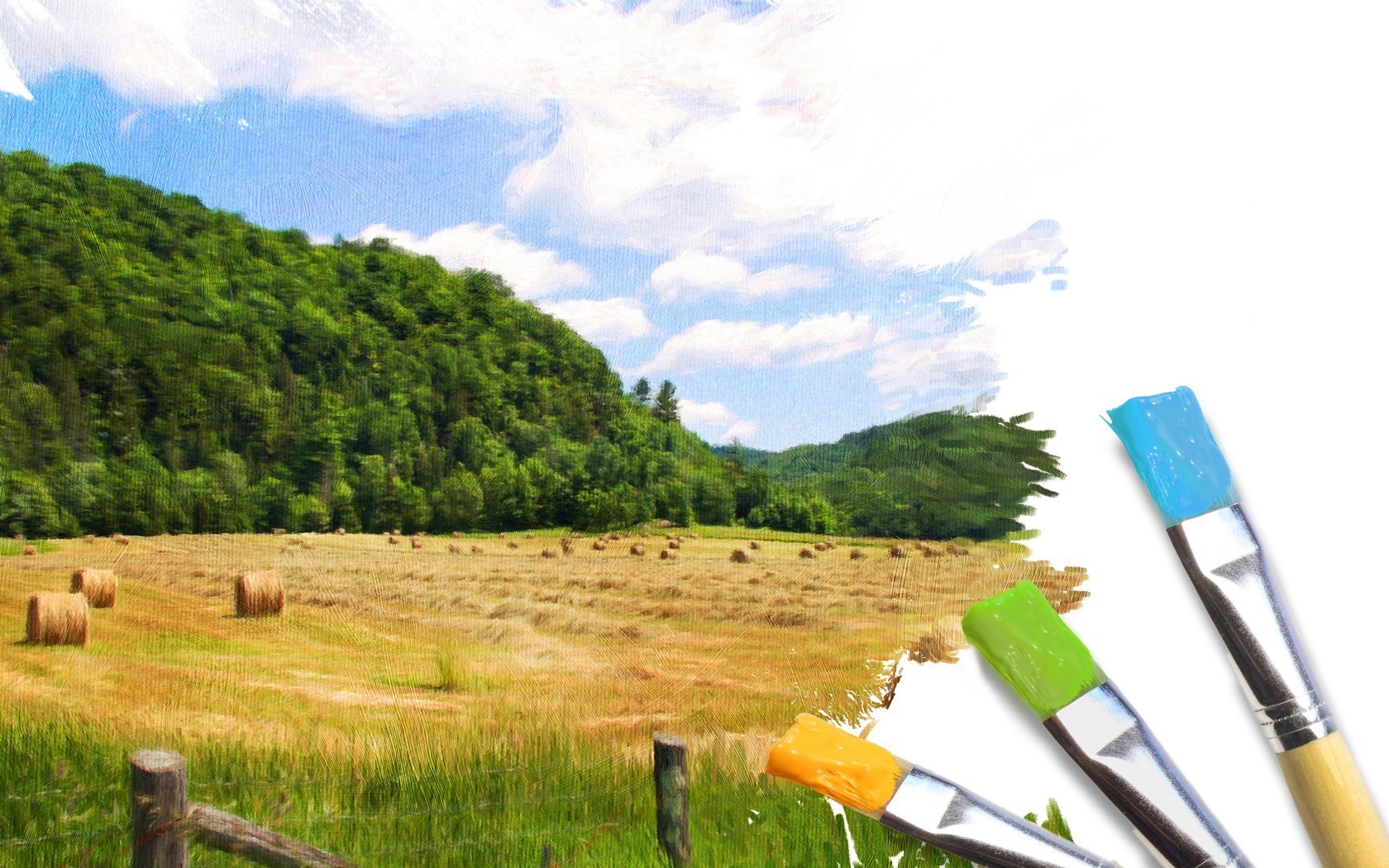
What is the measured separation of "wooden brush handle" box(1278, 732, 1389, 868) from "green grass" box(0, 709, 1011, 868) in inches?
25.1

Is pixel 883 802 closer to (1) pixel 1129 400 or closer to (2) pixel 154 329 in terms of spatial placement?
(1) pixel 1129 400

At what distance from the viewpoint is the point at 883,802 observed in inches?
60.7

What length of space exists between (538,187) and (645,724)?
3.89 feet

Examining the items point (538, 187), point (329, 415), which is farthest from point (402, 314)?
point (538, 187)

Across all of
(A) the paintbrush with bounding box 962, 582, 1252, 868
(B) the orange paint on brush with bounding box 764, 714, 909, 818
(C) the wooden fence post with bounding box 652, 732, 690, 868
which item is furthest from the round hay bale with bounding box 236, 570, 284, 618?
(A) the paintbrush with bounding box 962, 582, 1252, 868

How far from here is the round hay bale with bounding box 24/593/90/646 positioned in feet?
6.00

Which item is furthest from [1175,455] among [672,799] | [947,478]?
[672,799]

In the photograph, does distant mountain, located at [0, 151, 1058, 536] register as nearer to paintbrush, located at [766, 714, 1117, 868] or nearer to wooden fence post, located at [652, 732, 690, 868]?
wooden fence post, located at [652, 732, 690, 868]

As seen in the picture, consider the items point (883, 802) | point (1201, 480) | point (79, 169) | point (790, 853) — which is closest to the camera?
point (883, 802)

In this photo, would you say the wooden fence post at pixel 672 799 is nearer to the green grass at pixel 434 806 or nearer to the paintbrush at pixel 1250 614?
the green grass at pixel 434 806

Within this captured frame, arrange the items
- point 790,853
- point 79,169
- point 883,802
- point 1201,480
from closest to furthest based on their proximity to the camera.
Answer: point 883,802
point 1201,480
point 790,853
point 79,169

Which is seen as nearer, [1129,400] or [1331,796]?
[1331,796]

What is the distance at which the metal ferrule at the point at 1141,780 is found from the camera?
5.21 feet

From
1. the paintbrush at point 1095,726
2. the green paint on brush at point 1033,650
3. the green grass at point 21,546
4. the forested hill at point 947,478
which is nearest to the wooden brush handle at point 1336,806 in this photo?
the paintbrush at point 1095,726
